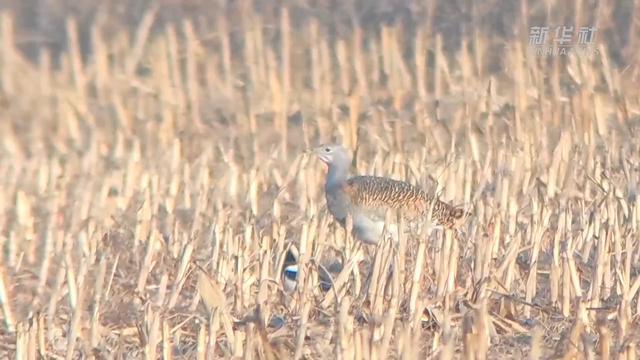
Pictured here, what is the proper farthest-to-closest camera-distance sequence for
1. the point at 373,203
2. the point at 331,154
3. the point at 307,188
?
the point at 307,188 → the point at 331,154 → the point at 373,203

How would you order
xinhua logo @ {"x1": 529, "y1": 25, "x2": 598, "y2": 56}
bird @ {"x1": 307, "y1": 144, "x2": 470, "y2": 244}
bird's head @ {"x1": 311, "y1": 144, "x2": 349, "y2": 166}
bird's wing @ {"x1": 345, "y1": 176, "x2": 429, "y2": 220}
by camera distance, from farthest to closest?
xinhua logo @ {"x1": 529, "y1": 25, "x2": 598, "y2": 56} → bird's head @ {"x1": 311, "y1": 144, "x2": 349, "y2": 166} → bird's wing @ {"x1": 345, "y1": 176, "x2": 429, "y2": 220} → bird @ {"x1": 307, "y1": 144, "x2": 470, "y2": 244}

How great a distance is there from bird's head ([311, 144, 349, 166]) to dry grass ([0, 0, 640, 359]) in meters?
0.28

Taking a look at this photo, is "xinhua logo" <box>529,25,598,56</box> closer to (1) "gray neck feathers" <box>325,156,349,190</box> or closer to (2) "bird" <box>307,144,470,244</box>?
(1) "gray neck feathers" <box>325,156,349,190</box>

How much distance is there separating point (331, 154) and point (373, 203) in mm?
708

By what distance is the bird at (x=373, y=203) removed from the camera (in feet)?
25.5

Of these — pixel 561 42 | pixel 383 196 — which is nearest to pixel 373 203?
pixel 383 196

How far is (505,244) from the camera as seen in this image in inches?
272

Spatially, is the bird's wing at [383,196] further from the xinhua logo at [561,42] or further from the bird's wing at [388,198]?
the xinhua logo at [561,42]

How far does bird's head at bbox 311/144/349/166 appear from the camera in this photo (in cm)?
879

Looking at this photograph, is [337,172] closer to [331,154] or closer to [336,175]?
[336,175]

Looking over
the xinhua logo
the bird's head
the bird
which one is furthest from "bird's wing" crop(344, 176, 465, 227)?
the xinhua logo

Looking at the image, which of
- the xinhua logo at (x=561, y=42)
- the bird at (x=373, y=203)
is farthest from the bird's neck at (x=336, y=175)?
the xinhua logo at (x=561, y=42)

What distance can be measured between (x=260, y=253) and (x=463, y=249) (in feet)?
3.21

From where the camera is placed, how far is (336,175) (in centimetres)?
866
